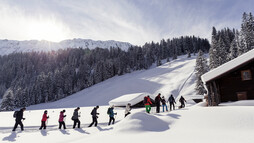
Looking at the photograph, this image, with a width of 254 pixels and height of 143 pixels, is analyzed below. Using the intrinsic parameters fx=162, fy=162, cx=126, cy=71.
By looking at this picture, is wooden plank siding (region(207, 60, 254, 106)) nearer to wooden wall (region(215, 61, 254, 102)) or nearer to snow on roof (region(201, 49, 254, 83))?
wooden wall (region(215, 61, 254, 102))

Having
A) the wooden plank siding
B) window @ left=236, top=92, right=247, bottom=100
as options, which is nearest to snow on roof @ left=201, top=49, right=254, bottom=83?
the wooden plank siding

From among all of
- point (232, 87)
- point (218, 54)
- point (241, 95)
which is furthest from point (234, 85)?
point (218, 54)

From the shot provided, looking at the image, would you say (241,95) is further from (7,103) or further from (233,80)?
(7,103)

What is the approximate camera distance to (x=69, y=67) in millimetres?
110188

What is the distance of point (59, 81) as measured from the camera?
9269 centimetres

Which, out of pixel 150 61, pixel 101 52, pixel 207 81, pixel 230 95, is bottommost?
pixel 230 95

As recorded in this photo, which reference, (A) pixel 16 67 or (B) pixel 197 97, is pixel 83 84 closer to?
(B) pixel 197 97

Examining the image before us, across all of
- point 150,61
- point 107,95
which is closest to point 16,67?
point 150,61

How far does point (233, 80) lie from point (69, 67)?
4185 inches

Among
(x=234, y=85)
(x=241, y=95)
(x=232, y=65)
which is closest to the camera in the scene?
(x=232, y=65)

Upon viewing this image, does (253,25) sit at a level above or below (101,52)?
below

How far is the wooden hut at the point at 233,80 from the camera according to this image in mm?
15648

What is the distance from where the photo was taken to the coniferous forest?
3287 inches

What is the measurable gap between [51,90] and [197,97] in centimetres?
7613
